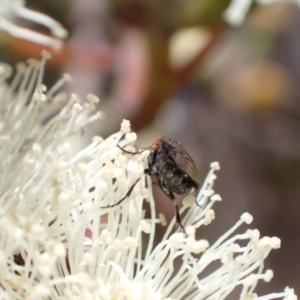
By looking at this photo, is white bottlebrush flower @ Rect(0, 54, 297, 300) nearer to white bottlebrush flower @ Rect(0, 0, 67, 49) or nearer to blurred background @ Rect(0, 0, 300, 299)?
white bottlebrush flower @ Rect(0, 0, 67, 49)

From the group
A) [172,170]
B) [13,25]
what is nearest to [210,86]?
[13,25]

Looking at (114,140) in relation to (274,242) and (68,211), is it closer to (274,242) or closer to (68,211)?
(68,211)

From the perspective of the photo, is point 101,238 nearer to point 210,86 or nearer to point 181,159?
point 181,159

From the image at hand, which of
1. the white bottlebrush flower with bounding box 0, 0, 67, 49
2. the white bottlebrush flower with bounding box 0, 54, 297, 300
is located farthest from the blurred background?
the white bottlebrush flower with bounding box 0, 54, 297, 300

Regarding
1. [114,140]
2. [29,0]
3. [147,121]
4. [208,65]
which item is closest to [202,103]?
[208,65]

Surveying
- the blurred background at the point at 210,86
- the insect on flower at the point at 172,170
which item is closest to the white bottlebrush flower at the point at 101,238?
the insect on flower at the point at 172,170

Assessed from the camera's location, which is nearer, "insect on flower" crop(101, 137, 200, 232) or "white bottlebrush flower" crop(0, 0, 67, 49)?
"insect on flower" crop(101, 137, 200, 232)

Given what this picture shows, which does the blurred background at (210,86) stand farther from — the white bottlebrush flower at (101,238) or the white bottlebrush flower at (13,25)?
the white bottlebrush flower at (101,238)
